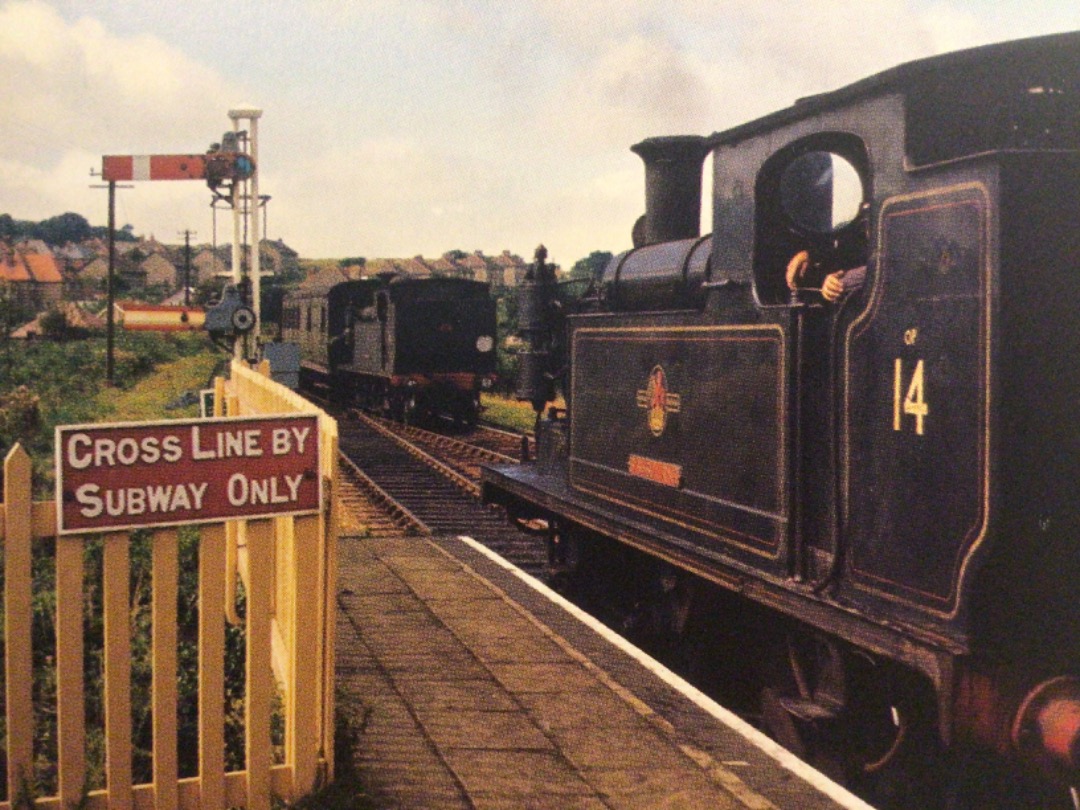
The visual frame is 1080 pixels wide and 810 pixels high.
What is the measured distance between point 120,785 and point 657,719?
2159mm

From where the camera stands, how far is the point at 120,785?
366cm

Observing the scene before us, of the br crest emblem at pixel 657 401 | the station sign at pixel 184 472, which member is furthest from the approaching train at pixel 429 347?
the station sign at pixel 184 472

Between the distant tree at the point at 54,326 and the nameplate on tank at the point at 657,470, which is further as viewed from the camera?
the distant tree at the point at 54,326

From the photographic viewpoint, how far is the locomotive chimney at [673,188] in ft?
26.1

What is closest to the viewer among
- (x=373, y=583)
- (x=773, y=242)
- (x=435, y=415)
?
(x=773, y=242)

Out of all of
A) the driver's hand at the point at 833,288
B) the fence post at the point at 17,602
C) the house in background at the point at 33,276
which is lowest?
the fence post at the point at 17,602

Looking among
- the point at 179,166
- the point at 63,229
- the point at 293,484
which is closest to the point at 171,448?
the point at 293,484

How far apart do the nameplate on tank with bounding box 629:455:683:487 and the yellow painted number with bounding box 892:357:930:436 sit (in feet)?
6.33

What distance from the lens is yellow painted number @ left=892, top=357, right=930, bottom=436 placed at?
4168mm

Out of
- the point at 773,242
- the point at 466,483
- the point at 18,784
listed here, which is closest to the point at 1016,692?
the point at 773,242

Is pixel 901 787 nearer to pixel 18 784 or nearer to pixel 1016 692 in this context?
pixel 1016 692

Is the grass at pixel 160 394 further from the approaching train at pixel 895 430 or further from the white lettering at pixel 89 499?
the white lettering at pixel 89 499

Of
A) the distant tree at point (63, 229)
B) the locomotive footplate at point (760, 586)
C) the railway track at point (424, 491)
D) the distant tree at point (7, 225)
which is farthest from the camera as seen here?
the distant tree at point (63, 229)

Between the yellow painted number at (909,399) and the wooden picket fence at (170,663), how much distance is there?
2010mm
